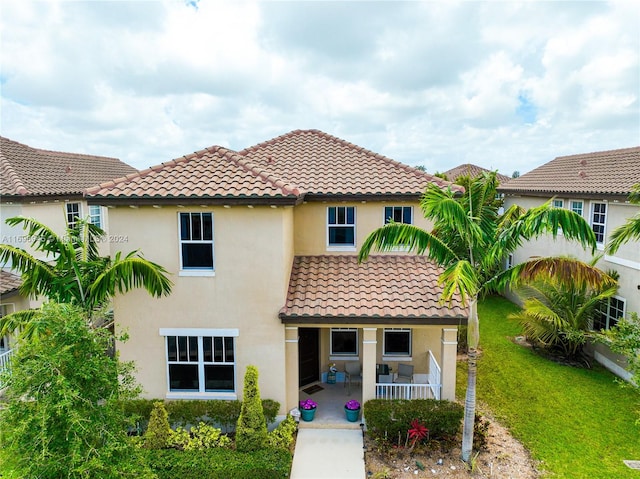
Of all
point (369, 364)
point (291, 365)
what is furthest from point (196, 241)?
point (369, 364)

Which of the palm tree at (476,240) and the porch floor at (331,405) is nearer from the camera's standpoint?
the palm tree at (476,240)

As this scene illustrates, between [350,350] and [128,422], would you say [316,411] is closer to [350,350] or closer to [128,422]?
[350,350]

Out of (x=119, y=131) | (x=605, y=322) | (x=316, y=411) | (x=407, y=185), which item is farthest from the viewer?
(x=119, y=131)

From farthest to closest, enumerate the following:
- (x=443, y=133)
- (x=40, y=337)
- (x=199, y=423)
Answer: (x=443, y=133), (x=199, y=423), (x=40, y=337)

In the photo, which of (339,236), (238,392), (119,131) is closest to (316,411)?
(238,392)

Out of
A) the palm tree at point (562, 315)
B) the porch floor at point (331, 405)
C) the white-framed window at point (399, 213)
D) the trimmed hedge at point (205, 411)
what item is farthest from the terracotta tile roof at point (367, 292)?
the palm tree at point (562, 315)

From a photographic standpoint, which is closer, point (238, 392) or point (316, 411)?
point (238, 392)

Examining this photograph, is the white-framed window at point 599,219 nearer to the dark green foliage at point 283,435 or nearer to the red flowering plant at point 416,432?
the red flowering plant at point 416,432
